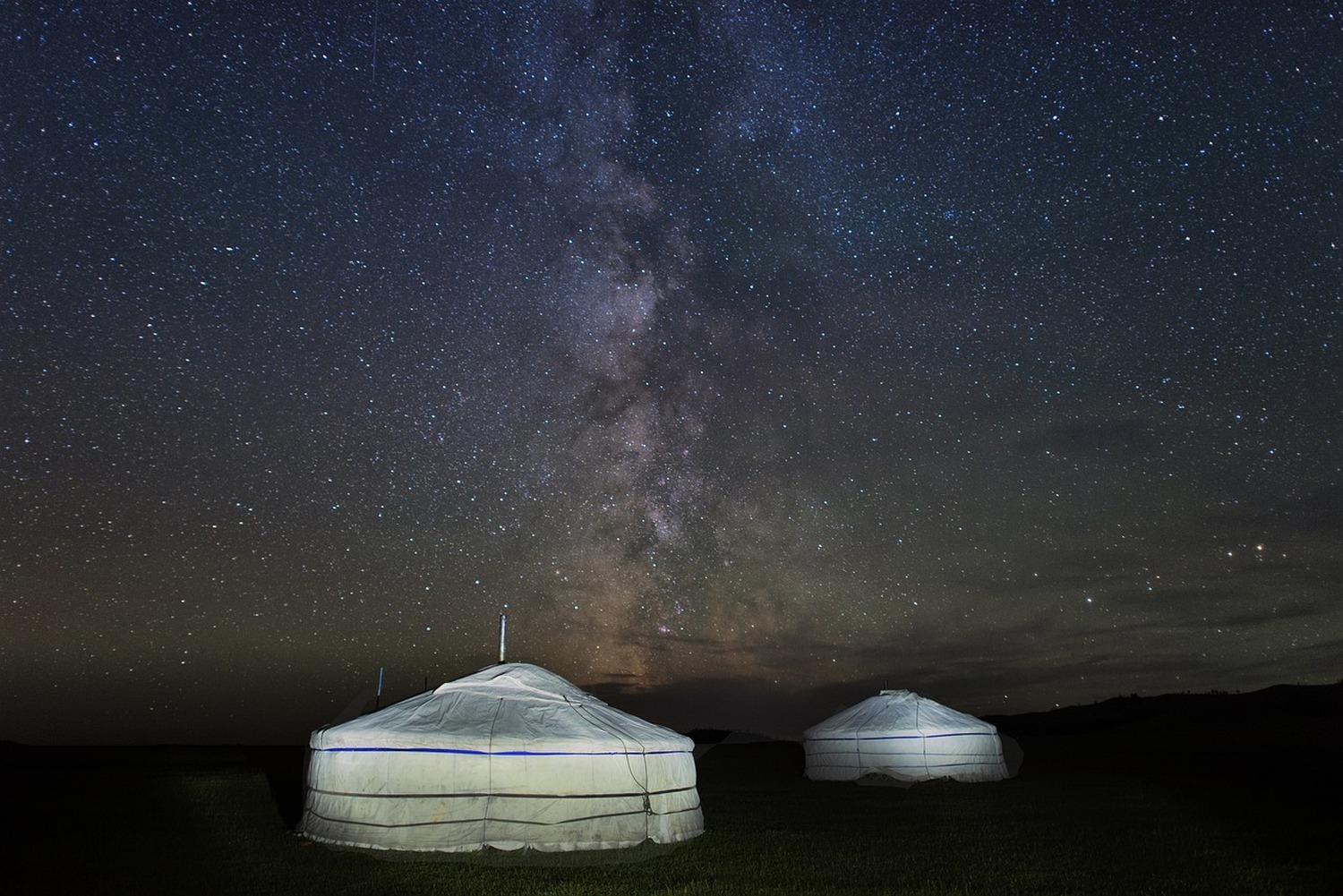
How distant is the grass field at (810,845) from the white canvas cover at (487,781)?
0.36m

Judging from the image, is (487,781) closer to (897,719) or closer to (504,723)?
(504,723)

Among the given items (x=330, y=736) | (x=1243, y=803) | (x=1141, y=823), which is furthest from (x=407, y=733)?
(x=1243, y=803)

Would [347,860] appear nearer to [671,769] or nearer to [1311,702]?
[671,769]

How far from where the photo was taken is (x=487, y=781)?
32.3ft

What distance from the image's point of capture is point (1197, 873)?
8930 millimetres

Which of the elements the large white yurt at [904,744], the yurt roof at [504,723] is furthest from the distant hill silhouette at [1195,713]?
the yurt roof at [504,723]

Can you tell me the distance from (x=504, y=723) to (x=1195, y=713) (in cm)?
5949

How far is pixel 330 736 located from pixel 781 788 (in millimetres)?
12225

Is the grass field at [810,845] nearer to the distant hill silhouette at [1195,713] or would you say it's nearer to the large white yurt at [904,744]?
the large white yurt at [904,744]

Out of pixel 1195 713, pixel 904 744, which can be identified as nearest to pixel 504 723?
pixel 904 744

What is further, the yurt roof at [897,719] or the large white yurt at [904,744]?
the yurt roof at [897,719]

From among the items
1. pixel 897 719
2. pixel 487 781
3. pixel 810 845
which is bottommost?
pixel 810 845

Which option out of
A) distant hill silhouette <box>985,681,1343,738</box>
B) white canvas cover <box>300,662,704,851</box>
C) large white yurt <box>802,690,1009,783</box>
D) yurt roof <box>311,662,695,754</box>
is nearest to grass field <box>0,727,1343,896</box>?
white canvas cover <box>300,662,704,851</box>

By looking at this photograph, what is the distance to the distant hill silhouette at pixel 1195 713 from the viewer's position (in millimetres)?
46741
